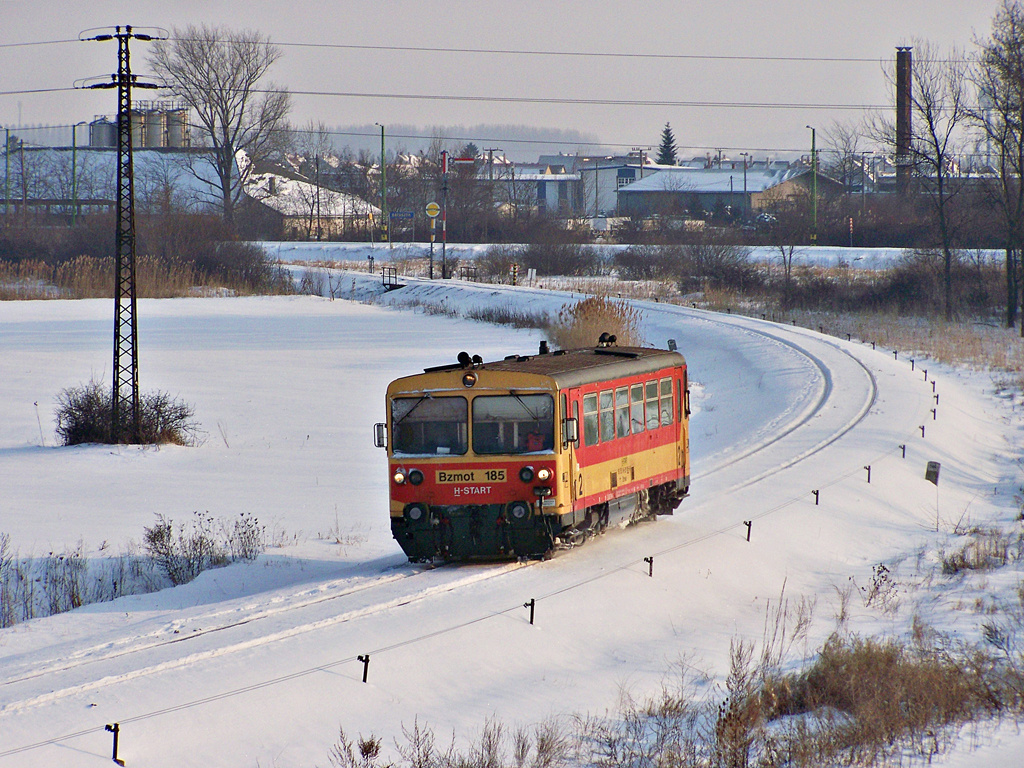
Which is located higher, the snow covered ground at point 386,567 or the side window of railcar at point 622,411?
the side window of railcar at point 622,411

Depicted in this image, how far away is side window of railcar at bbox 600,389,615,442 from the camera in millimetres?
14164

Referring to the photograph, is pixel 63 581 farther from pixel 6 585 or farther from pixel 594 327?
pixel 594 327

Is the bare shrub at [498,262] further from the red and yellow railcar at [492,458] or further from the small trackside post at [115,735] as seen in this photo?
the small trackside post at [115,735]

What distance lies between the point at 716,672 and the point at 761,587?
3862 millimetres

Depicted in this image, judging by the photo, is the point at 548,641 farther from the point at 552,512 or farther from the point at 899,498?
the point at 899,498

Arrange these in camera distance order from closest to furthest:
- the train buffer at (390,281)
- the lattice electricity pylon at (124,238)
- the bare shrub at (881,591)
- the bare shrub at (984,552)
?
the bare shrub at (881,591) < the bare shrub at (984,552) < the lattice electricity pylon at (124,238) < the train buffer at (390,281)

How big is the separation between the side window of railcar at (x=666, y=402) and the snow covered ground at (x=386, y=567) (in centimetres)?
162

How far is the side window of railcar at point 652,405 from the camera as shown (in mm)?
15398

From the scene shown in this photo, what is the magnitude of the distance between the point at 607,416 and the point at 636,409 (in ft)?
2.88

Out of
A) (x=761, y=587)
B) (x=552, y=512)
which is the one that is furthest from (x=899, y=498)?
(x=552, y=512)

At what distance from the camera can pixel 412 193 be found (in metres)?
120

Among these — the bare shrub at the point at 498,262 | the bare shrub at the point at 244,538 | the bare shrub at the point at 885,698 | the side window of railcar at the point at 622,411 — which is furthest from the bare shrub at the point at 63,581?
the bare shrub at the point at 498,262

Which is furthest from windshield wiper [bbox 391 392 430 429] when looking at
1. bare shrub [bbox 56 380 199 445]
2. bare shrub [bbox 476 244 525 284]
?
bare shrub [bbox 476 244 525 284]

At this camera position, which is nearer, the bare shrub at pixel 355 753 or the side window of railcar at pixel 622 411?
the bare shrub at pixel 355 753
